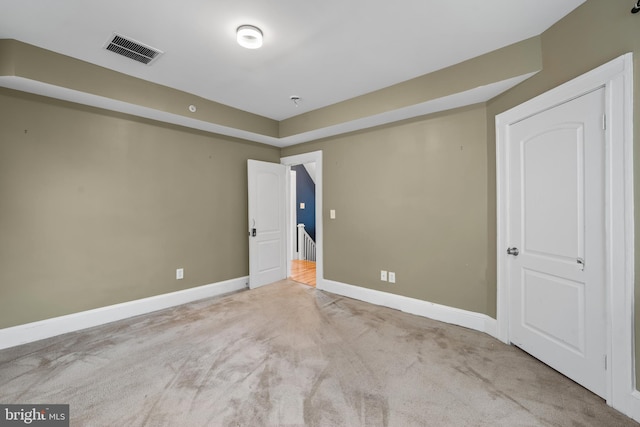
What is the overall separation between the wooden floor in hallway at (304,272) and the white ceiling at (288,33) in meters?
3.21

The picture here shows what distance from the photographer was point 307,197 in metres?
6.99

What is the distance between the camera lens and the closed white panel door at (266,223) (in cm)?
437

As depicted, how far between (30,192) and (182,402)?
2520 millimetres

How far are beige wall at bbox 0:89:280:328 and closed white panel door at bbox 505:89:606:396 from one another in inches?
145

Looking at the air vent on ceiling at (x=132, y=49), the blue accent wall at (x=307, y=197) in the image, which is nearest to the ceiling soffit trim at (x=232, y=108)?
the air vent on ceiling at (x=132, y=49)

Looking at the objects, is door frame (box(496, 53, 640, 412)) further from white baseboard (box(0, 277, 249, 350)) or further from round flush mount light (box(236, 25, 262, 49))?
white baseboard (box(0, 277, 249, 350))

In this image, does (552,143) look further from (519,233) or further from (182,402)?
(182,402)

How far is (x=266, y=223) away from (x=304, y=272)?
1.45 meters

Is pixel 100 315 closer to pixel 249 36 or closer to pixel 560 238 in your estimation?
pixel 249 36

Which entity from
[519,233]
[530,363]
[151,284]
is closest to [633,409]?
[530,363]

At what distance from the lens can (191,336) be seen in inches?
108

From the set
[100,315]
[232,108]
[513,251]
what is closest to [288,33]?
[232,108]

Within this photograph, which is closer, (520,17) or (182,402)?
(182,402)

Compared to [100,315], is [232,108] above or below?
above
